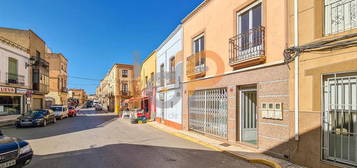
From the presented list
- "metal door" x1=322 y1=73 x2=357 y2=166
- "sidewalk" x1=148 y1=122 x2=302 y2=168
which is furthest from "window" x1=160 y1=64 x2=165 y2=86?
"metal door" x1=322 y1=73 x2=357 y2=166

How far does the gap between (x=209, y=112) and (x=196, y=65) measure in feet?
9.25

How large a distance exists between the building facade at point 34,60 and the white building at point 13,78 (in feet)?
3.21

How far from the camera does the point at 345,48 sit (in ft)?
14.2

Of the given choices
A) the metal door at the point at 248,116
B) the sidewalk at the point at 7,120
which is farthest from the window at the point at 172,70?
the sidewalk at the point at 7,120

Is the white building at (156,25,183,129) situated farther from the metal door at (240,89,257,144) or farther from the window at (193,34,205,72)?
the metal door at (240,89,257,144)

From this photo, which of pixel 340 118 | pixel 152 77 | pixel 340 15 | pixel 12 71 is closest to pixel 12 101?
pixel 12 71

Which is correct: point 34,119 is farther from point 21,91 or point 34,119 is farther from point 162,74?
point 162,74

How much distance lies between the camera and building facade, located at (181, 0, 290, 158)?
5.84m

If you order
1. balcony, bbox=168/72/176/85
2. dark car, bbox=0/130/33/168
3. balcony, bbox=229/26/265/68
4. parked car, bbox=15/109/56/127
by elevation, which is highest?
balcony, bbox=229/26/265/68

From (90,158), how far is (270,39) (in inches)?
278

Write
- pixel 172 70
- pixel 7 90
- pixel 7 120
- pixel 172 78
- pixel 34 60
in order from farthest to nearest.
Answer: pixel 34 60, pixel 7 90, pixel 7 120, pixel 172 70, pixel 172 78

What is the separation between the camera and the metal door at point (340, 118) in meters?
4.36

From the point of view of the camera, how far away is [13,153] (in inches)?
178

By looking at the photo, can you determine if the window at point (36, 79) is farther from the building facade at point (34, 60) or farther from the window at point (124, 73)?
the window at point (124, 73)
